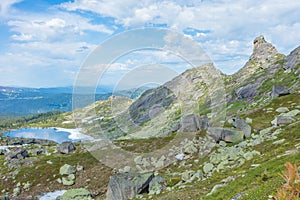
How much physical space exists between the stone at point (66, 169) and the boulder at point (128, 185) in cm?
2662

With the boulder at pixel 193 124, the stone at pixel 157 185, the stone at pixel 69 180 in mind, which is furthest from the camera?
the boulder at pixel 193 124

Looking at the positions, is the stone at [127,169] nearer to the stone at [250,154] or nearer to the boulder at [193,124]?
the boulder at [193,124]

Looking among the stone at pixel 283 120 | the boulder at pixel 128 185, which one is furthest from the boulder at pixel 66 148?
the stone at pixel 283 120

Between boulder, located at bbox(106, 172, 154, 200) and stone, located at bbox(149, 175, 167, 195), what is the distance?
695mm

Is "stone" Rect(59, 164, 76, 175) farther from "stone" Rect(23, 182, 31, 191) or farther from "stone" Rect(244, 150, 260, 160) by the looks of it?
"stone" Rect(244, 150, 260, 160)

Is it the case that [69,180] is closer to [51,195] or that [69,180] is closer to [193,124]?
[51,195]

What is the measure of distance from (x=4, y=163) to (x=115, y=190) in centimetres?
6074

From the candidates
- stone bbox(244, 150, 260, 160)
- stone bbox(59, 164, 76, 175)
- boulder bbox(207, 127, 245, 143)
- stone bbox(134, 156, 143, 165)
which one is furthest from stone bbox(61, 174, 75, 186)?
stone bbox(244, 150, 260, 160)

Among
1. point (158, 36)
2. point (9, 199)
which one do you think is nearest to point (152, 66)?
point (158, 36)

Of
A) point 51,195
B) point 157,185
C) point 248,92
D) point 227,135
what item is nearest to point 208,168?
point 157,185

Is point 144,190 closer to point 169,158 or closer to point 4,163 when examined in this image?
point 169,158

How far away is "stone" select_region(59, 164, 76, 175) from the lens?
222ft

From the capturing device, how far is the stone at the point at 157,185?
41438 millimetres

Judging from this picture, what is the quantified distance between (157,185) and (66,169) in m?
34.0
